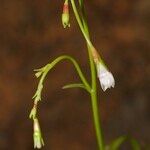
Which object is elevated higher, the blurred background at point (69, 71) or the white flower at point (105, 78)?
the blurred background at point (69, 71)

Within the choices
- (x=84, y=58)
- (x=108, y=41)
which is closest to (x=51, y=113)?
(x=84, y=58)

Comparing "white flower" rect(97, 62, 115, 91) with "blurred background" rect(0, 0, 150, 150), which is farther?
"blurred background" rect(0, 0, 150, 150)

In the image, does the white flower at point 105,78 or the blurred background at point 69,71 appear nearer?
the white flower at point 105,78

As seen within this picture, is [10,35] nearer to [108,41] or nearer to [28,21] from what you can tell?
[28,21]

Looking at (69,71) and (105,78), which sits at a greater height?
(69,71)
